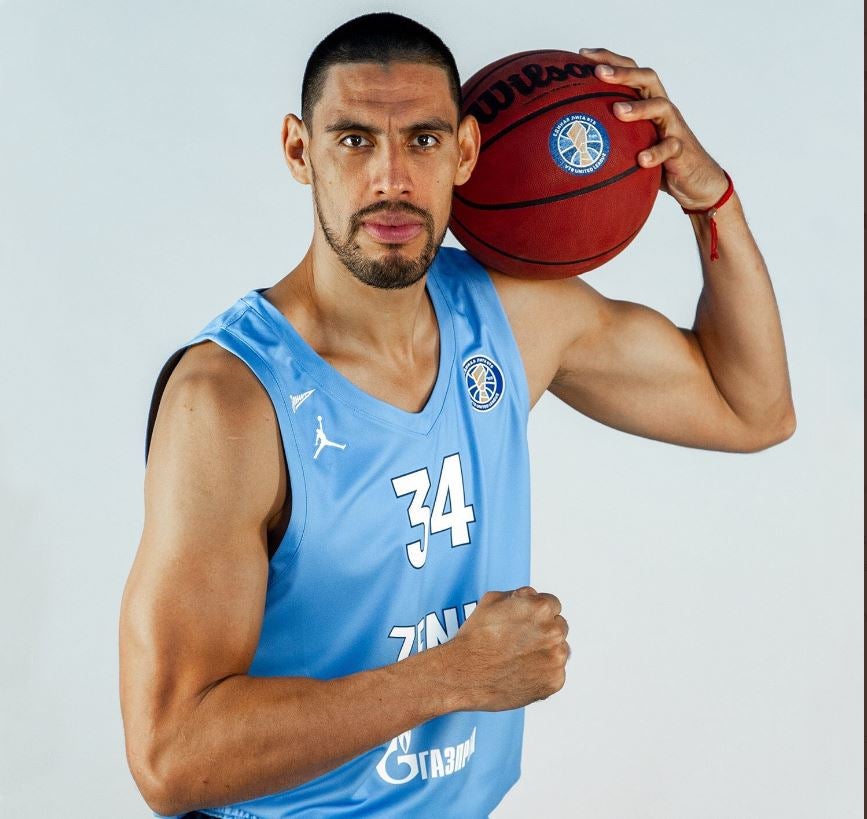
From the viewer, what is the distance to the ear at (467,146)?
2133mm

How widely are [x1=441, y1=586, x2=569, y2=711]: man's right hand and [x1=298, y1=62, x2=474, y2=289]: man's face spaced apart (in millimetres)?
518

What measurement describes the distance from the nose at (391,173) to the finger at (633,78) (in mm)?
373

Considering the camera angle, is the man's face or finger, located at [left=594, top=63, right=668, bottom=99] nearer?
the man's face

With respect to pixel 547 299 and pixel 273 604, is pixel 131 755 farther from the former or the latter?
pixel 547 299

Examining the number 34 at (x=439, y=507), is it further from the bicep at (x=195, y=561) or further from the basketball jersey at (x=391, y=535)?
the bicep at (x=195, y=561)

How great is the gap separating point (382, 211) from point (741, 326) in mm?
727

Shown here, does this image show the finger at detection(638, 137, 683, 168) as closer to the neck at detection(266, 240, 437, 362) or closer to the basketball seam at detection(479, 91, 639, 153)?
the basketball seam at detection(479, 91, 639, 153)

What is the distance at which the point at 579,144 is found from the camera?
216 cm

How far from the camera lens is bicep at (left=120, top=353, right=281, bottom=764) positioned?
1.82 meters

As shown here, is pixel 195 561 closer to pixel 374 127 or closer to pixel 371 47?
pixel 374 127

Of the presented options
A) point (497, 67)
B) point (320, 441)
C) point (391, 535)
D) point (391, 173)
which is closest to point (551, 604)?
point (391, 535)

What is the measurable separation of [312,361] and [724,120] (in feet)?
6.36

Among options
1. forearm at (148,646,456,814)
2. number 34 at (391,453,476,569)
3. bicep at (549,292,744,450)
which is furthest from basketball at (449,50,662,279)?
forearm at (148,646,456,814)

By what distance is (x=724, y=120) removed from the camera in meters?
3.62
